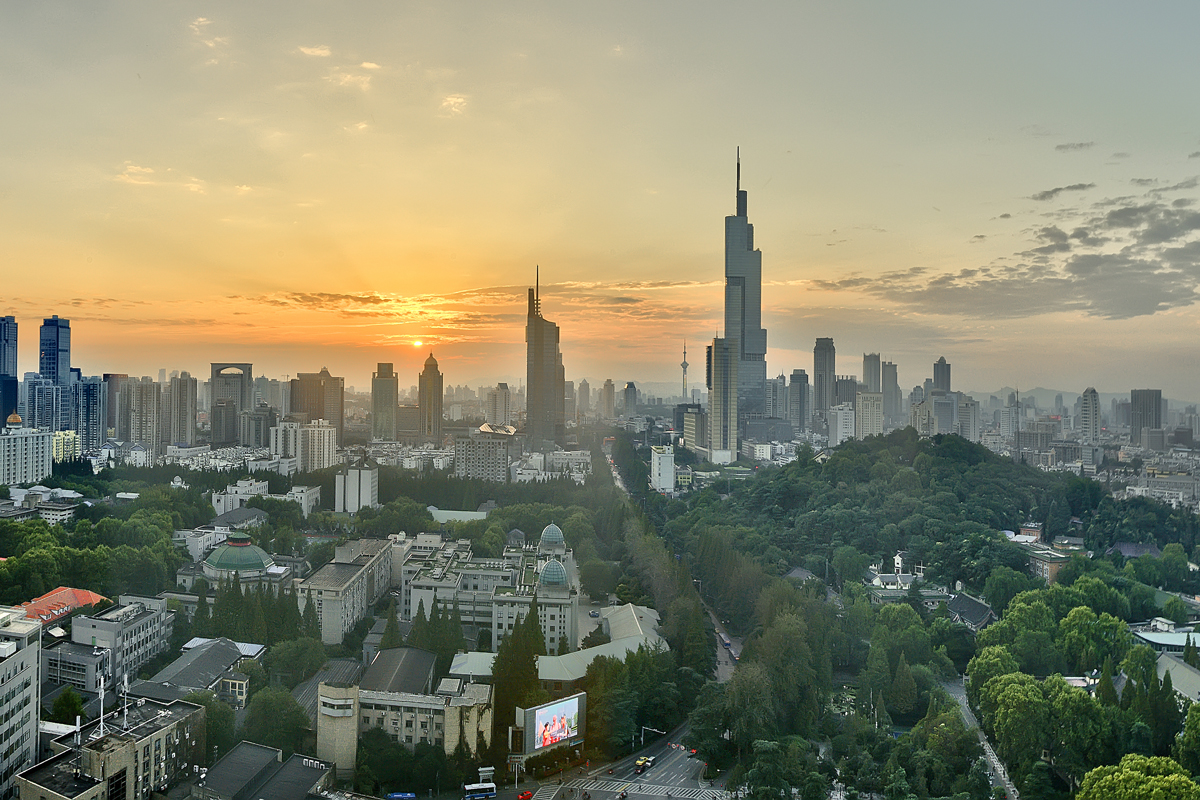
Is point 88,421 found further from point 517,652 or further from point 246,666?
point 517,652

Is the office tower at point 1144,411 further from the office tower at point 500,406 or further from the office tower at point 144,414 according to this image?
the office tower at point 144,414

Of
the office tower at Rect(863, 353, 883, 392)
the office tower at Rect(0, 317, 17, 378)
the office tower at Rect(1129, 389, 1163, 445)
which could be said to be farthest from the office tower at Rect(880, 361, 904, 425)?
the office tower at Rect(0, 317, 17, 378)

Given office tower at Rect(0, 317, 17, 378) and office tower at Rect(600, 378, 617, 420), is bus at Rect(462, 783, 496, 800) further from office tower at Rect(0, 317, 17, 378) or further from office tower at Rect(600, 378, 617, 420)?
office tower at Rect(600, 378, 617, 420)

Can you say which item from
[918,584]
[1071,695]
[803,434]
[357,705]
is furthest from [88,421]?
[803,434]

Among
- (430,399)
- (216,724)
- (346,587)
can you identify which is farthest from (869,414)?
(216,724)

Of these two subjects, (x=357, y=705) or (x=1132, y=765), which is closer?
(x=1132, y=765)

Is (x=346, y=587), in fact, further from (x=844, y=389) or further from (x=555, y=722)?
(x=844, y=389)

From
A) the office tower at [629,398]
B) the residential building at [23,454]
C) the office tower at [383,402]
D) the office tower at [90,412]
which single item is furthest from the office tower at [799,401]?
the residential building at [23,454]

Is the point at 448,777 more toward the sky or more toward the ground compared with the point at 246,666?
more toward the ground
